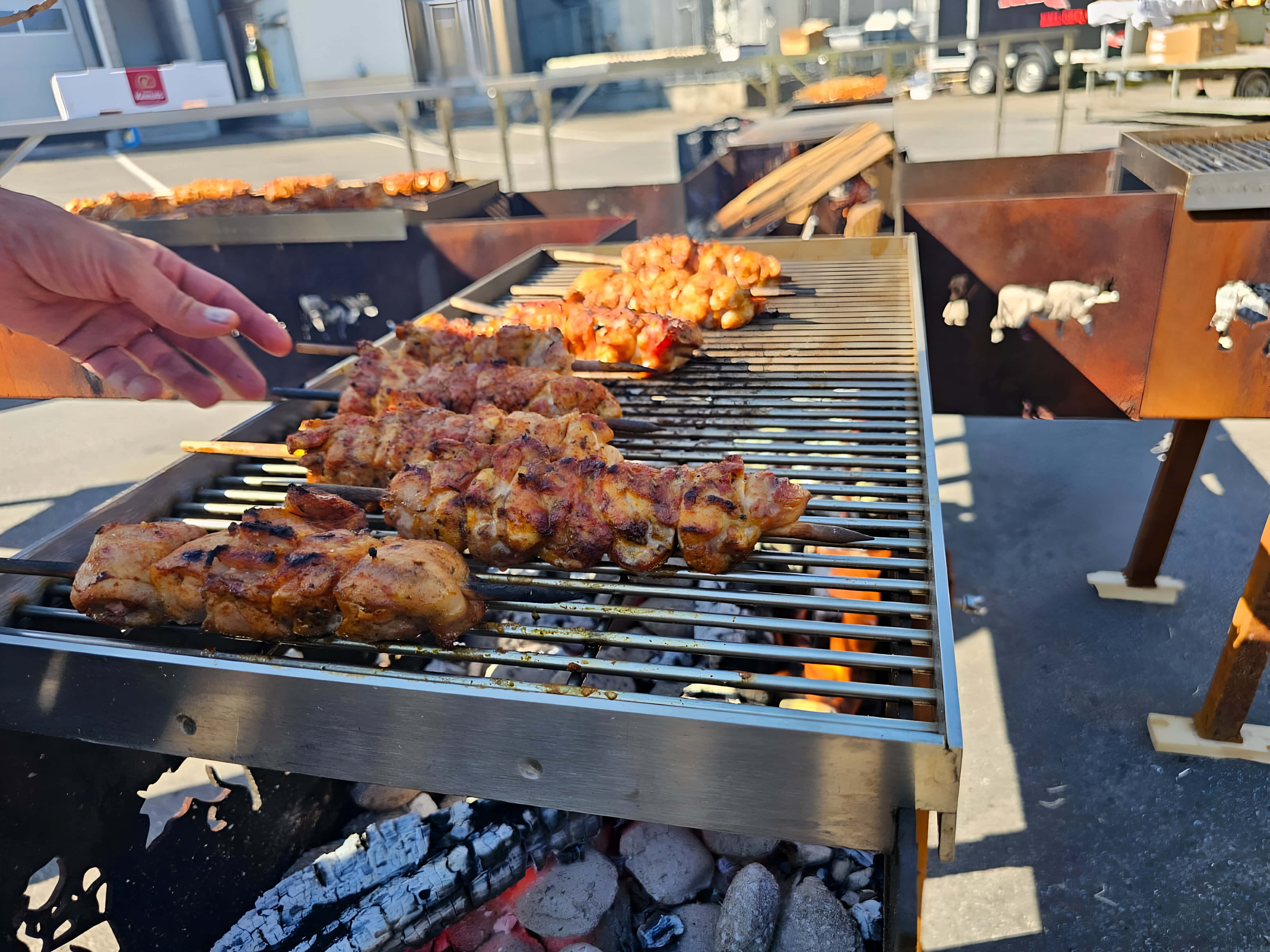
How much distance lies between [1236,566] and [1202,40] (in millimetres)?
13236

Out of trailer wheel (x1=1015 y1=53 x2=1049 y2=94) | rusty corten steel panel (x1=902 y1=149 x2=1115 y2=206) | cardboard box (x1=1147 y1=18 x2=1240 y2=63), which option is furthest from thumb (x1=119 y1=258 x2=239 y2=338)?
trailer wheel (x1=1015 y1=53 x2=1049 y2=94)

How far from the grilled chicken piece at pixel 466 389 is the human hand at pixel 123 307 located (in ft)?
1.19

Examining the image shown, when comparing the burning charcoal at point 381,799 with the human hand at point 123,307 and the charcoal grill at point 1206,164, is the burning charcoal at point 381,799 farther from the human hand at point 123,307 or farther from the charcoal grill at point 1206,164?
the charcoal grill at point 1206,164

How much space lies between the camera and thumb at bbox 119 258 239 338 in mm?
2297

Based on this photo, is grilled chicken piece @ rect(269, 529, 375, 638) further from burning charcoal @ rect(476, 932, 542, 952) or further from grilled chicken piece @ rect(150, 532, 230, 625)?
burning charcoal @ rect(476, 932, 542, 952)

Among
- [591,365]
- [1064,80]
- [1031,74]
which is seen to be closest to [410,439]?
[591,365]

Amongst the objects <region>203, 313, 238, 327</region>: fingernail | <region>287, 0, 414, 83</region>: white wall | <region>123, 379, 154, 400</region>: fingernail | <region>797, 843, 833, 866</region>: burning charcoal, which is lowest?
<region>797, 843, 833, 866</region>: burning charcoal

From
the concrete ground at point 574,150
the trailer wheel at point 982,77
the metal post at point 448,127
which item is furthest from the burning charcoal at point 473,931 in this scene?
the trailer wheel at point 982,77

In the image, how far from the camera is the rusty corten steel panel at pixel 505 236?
214 inches

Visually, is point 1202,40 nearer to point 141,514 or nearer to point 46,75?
point 141,514

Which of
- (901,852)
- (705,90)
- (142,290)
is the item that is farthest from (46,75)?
(705,90)

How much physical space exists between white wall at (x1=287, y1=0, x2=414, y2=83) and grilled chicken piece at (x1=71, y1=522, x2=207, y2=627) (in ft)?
20.1

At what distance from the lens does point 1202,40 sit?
45.3 feet

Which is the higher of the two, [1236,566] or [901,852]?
[901,852]
